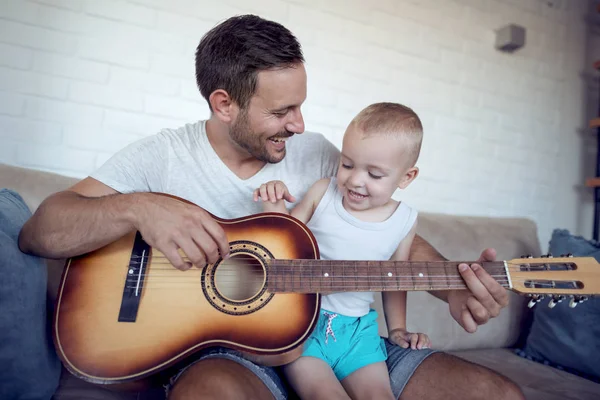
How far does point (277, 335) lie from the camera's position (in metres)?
1.05

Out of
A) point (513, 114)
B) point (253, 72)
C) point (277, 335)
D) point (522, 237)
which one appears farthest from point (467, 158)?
point (277, 335)

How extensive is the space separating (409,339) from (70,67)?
152cm

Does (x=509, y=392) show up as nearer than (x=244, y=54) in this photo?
Yes

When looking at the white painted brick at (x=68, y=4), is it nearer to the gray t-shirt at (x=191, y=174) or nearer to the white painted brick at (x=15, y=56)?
the white painted brick at (x=15, y=56)

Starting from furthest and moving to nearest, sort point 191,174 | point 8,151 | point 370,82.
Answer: point 370,82 → point 8,151 → point 191,174

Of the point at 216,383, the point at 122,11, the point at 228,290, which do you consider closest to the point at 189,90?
the point at 122,11

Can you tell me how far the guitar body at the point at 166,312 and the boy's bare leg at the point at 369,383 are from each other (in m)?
0.17

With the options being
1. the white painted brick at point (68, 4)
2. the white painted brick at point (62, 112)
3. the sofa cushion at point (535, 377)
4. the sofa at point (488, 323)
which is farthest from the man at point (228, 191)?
the white painted brick at point (68, 4)

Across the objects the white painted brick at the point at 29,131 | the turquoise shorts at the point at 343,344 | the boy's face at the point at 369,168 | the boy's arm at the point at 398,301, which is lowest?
the turquoise shorts at the point at 343,344

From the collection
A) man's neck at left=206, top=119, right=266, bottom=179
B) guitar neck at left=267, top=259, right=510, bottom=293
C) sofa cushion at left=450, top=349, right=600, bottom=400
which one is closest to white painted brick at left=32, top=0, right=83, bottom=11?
man's neck at left=206, top=119, right=266, bottom=179

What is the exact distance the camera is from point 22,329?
3.19 feet

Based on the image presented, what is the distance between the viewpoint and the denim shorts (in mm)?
1063

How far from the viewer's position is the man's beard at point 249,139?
1.35 meters

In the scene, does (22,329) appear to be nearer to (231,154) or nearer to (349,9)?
(231,154)
